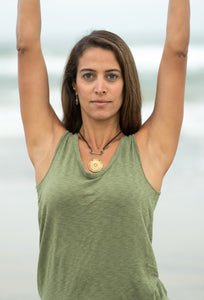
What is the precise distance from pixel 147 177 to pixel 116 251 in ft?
1.16

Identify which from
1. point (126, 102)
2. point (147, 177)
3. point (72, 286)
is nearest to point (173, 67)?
point (126, 102)

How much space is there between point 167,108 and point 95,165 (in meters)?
0.42

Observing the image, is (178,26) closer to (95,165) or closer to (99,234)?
(95,165)

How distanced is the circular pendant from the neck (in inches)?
4.8

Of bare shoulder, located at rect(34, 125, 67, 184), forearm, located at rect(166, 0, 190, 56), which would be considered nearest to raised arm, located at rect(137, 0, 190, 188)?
forearm, located at rect(166, 0, 190, 56)

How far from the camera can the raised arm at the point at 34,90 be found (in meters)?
2.79

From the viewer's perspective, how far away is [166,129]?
9.12ft

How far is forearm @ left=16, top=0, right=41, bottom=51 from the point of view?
277 cm

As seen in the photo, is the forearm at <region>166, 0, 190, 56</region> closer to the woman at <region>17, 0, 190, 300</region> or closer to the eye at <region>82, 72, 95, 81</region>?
the woman at <region>17, 0, 190, 300</region>

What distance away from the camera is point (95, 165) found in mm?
2709

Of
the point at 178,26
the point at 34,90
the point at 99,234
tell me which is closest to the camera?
the point at 99,234

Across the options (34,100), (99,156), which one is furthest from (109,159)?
(34,100)

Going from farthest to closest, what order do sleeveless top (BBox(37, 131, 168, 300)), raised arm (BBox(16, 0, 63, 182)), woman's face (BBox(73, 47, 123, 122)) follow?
raised arm (BBox(16, 0, 63, 182)) < woman's face (BBox(73, 47, 123, 122)) < sleeveless top (BBox(37, 131, 168, 300))

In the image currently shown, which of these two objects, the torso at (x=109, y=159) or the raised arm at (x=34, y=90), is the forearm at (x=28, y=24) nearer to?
the raised arm at (x=34, y=90)
